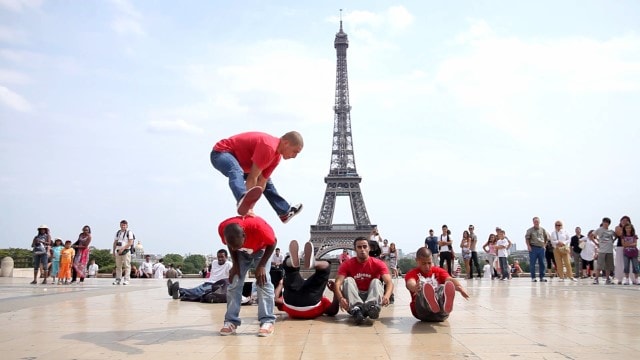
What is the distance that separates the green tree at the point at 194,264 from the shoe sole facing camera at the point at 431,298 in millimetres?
93679

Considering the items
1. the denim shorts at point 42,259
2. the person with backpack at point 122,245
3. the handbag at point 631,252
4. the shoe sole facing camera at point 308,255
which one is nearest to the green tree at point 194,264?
the denim shorts at point 42,259

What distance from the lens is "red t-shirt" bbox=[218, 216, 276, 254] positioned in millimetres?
5480

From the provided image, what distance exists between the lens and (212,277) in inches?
375

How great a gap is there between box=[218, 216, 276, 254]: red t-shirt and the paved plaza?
893mm

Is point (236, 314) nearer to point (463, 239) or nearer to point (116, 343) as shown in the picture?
point (116, 343)

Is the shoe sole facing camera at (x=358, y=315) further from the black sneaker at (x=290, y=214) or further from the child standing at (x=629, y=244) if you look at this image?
the child standing at (x=629, y=244)

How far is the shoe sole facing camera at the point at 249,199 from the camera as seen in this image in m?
5.04

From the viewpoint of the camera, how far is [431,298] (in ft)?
19.4

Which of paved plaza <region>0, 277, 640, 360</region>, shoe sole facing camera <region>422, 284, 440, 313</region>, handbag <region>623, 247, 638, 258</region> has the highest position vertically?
handbag <region>623, 247, 638, 258</region>

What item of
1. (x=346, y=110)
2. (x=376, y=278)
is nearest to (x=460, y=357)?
(x=376, y=278)

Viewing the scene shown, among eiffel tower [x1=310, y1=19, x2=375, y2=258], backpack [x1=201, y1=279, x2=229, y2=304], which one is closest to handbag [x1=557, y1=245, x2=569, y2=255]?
backpack [x1=201, y1=279, x2=229, y2=304]

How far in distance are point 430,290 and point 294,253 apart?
1.57 metres

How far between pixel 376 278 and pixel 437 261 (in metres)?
11.4

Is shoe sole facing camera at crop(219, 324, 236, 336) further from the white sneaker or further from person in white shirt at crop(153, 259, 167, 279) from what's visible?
person in white shirt at crop(153, 259, 167, 279)
